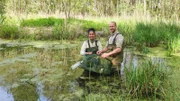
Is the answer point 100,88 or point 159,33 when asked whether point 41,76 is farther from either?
point 159,33

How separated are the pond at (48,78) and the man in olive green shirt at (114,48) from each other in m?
0.33

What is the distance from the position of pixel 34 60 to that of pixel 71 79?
2.11m

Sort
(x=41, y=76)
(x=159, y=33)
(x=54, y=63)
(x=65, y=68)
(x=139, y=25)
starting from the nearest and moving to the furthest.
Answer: (x=41, y=76) → (x=65, y=68) → (x=54, y=63) → (x=159, y=33) → (x=139, y=25)

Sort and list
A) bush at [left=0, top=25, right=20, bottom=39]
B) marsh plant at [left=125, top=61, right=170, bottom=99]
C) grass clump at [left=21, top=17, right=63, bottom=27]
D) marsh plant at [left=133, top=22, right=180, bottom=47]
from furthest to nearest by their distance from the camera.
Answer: grass clump at [left=21, top=17, right=63, bottom=27] → bush at [left=0, top=25, right=20, bottom=39] → marsh plant at [left=133, top=22, right=180, bottom=47] → marsh plant at [left=125, top=61, right=170, bottom=99]

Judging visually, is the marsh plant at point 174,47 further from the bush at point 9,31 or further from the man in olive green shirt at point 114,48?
the bush at point 9,31

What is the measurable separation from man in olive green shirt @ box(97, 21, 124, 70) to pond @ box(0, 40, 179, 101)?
334mm

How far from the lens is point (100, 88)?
4.66 m

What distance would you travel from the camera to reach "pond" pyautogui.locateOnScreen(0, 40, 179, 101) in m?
4.39

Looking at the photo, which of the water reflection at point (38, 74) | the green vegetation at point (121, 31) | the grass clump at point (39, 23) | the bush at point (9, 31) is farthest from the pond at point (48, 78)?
the grass clump at point (39, 23)

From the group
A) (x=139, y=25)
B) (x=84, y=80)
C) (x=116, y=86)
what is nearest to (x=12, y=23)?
(x=139, y=25)

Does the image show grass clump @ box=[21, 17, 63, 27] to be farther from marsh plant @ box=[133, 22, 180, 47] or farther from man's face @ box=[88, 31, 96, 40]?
man's face @ box=[88, 31, 96, 40]

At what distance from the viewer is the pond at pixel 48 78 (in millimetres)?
4391

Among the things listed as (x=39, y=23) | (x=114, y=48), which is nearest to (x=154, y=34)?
(x=114, y=48)

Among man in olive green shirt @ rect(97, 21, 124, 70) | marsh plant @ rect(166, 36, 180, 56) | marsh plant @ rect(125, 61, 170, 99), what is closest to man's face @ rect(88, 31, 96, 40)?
man in olive green shirt @ rect(97, 21, 124, 70)
